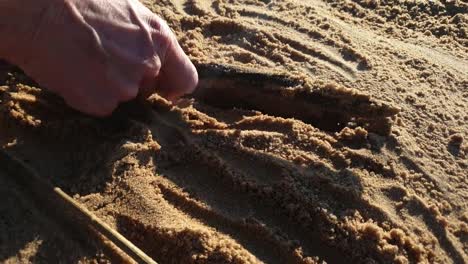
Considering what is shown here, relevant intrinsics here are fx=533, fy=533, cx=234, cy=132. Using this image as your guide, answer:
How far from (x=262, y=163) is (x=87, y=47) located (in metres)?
0.87

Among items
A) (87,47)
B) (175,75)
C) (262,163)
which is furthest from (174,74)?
(262,163)

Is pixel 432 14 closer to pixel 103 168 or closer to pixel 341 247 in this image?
pixel 341 247

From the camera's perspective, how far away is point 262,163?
228 cm

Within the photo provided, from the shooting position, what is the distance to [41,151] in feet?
7.34

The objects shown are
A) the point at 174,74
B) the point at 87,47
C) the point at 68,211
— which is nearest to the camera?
the point at 68,211

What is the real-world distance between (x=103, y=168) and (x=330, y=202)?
93 cm

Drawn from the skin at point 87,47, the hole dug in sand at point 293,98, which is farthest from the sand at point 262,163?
the skin at point 87,47

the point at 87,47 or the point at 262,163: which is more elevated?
the point at 87,47

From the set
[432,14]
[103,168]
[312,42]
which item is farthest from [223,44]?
[432,14]

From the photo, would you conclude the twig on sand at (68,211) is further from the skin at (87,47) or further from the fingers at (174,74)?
the fingers at (174,74)

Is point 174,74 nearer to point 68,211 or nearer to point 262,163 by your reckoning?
point 262,163

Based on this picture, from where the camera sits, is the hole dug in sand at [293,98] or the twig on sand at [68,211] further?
the hole dug in sand at [293,98]

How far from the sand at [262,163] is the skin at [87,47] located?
6.6 inches

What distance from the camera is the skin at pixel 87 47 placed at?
2150 mm
